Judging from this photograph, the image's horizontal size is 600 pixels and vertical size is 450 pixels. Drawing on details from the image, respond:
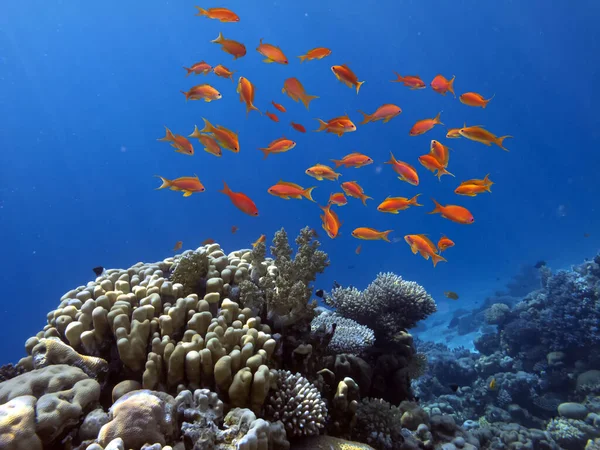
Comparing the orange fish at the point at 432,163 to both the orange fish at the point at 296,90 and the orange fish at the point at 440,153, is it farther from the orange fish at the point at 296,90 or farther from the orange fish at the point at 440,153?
the orange fish at the point at 296,90

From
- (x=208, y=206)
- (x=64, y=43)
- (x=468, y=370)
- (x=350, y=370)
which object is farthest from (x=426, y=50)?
(x=350, y=370)

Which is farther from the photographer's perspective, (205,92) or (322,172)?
(322,172)

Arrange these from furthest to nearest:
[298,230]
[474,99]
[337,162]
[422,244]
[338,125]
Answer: [298,230]
[337,162]
[474,99]
[338,125]
[422,244]

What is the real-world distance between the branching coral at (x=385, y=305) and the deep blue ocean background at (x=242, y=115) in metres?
55.8

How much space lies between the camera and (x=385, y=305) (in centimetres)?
620

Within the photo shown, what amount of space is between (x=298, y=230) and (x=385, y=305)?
76887mm

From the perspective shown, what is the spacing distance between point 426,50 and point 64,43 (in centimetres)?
8487

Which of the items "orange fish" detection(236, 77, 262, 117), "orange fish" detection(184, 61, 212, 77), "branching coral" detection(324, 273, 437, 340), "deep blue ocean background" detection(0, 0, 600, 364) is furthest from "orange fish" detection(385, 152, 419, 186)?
"deep blue ocean background" detection(0, 0, 600, 364)

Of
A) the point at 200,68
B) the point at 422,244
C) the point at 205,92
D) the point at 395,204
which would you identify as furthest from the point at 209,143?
the point at 422,244

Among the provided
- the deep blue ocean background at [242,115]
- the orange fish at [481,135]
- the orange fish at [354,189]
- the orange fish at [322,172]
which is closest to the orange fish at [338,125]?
A: the orange fish at [322,172]

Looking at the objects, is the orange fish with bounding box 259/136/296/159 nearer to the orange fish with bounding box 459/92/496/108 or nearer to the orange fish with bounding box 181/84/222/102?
the orange fish with bounding box 181/84/222/102

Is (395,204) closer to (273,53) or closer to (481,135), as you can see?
(481,135)

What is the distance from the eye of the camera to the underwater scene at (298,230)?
3.21 metres

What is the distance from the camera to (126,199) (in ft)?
266
